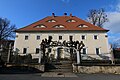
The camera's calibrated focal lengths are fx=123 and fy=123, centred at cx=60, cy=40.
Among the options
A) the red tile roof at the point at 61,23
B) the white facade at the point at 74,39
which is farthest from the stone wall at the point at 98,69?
the red tile roof at the point at 61,23

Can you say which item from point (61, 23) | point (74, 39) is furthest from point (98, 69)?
point (61, 23)

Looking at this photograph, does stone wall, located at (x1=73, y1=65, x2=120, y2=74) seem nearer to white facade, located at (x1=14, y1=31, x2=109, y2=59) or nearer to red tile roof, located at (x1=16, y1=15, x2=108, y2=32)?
white facade, located at (x1=14, y1=31, x2=109, y2=59)

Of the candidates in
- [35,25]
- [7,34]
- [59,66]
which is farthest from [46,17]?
[59,66]

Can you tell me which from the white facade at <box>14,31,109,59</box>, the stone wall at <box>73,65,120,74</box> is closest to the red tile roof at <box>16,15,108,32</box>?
the white facade at <box>14,31,109,59</box>

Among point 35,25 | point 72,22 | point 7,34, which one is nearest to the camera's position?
point 35,25

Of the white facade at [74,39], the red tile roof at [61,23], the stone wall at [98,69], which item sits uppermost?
the red tile roof at [61,23]

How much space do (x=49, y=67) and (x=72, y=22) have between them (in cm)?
2042

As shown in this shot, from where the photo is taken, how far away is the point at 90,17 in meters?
38.5

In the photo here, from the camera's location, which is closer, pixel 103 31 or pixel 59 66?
pixel 59 66

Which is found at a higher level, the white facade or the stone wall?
the white facade

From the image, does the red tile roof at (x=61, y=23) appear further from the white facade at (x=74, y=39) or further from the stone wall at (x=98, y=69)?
the stone wall at (x=98, y=69)

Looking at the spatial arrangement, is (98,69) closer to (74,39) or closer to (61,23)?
(74,39)

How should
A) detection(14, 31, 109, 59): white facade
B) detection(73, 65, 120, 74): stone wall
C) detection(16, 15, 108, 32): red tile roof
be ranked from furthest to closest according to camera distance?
detection(16, 15, 108, 32): red tile roof < detection(14, 31, 109, 59): white facade < detection(73, 65, 120, 74): stone wall

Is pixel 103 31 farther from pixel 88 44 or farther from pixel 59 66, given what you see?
pixel 59 66
